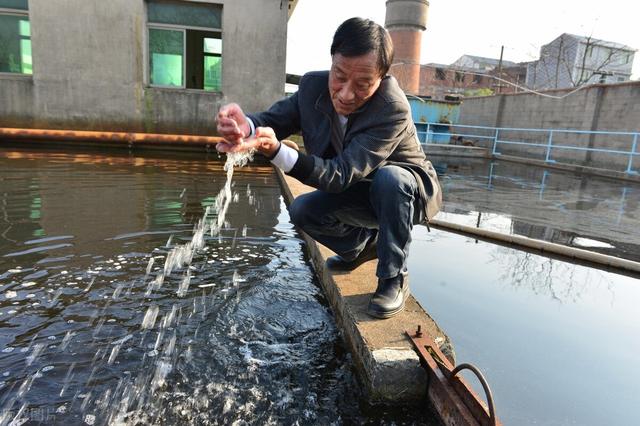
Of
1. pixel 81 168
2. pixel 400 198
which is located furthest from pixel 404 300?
pixel 81 168

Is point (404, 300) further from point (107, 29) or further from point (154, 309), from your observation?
point (107, 29)

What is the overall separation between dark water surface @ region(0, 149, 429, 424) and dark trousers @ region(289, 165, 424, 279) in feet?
1.47

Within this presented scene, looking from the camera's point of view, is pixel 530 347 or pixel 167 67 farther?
pixel 167 67

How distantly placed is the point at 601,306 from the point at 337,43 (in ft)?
8.11

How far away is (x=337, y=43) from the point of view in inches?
73.9

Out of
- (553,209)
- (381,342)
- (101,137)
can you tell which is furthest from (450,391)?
(101,137)

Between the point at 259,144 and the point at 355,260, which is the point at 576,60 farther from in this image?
the point at 259,144

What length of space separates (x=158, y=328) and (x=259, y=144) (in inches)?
44.1

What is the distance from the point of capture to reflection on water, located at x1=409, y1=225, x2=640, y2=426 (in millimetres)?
1848

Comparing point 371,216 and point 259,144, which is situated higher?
point 259,144

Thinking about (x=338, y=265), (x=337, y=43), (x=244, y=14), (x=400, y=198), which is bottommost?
(x=338, y=265)

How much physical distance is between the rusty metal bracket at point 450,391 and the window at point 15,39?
11654mm

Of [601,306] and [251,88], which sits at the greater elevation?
[251,88]

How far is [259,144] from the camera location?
5.61 ft
